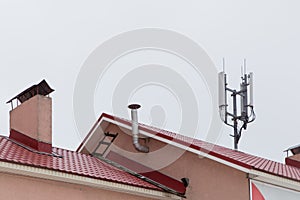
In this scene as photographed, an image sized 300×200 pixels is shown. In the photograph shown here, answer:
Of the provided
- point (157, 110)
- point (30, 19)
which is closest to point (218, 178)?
point (157, 110)

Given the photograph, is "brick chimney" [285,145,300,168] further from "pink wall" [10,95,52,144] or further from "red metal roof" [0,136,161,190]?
"pink wall" [10,95,52,144]

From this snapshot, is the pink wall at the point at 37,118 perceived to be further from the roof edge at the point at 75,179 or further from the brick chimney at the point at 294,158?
the brick chimney at the point at 294,158

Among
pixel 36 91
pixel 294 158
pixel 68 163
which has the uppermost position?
pixel 36 91

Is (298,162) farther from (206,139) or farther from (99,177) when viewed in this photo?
(99,177)

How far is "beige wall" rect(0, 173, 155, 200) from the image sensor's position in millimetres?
12594

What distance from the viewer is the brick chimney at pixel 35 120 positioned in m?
15.0

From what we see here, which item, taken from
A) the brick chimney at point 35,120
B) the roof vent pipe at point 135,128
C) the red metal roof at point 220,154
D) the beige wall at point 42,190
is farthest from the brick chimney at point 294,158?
the brick chimney at point 35,120

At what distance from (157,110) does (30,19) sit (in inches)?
165

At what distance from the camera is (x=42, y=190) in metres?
13.1

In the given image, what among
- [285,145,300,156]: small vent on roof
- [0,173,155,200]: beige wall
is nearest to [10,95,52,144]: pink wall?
[0,173,155,200]: beige wall

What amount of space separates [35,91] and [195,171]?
164 inches

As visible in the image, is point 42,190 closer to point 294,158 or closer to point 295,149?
point 294,158

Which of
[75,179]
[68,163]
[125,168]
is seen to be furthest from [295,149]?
[75,179]

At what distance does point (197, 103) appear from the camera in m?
18.3
